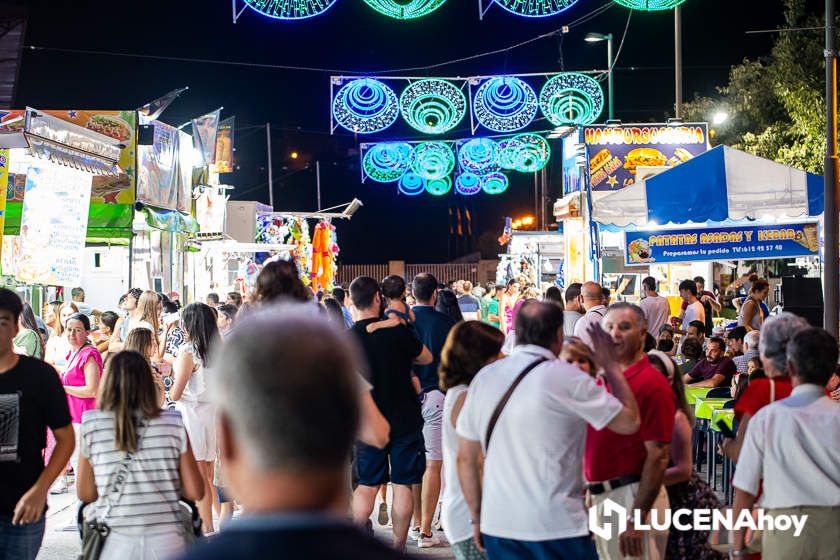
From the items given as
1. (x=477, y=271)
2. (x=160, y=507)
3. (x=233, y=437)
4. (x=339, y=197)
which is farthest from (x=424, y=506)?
(x=339, y=197)

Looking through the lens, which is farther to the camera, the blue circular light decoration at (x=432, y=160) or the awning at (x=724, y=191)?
the blue circular light decoration at (x=432, y=160)

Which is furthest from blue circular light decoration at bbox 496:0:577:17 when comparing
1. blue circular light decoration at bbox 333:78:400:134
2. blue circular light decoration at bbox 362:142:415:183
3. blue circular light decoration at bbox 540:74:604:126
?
blue circular light decoration at bbox 362:142:415:183

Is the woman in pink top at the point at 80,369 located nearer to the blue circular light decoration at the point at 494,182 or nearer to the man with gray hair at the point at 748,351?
the man with gray hair at the point at 748,351

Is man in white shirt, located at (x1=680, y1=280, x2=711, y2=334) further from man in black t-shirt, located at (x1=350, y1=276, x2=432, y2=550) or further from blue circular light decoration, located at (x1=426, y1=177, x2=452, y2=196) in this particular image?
blue circular light decoration, located at (x1=426, y1=177, x2=452, y2=196)

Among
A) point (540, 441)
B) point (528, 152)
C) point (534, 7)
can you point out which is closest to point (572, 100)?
point (528, 152)

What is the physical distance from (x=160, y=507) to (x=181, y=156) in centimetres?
1686

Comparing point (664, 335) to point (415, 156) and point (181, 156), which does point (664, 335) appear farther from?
point (415, 156)

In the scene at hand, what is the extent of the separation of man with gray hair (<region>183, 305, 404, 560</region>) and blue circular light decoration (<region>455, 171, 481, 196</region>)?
26736mm

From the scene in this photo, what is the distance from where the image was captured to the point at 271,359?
169 cm

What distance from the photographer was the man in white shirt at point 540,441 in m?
4.48

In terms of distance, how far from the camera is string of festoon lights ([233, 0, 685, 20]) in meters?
12.3

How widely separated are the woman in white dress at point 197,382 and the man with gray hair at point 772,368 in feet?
13.5

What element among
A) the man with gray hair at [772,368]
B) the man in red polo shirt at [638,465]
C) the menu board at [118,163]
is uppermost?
the menu board at [118,163]

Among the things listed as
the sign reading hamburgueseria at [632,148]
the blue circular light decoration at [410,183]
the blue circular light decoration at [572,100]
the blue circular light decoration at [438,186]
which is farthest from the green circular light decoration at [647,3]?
the blue circular light decoration at [438,186]
